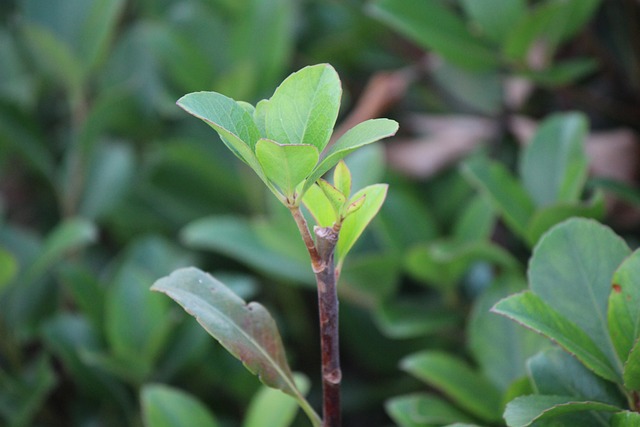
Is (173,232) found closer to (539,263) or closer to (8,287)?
(8,287)

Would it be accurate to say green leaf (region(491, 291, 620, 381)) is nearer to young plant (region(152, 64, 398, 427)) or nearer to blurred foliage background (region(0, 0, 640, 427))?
young plant (region(152, 64, 398, 427))

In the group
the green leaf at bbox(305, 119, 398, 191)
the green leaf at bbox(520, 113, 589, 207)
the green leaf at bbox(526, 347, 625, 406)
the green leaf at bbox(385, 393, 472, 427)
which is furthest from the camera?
the green leaf at bbox(520, 113, 589, 207)

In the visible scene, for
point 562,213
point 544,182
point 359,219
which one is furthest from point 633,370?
point 544,182

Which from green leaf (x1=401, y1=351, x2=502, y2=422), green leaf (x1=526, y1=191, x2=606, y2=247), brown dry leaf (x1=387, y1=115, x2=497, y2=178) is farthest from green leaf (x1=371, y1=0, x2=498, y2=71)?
green leaf (x1=401, y1=351, x2=502, y2=422)

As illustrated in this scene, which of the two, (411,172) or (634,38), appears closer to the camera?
(634,38)

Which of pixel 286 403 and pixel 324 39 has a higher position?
pixel 324 39

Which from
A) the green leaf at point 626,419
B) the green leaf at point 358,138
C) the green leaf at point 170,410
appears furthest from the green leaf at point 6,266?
the green leaf at point 626,419

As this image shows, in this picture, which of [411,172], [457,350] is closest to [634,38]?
[411,172]
